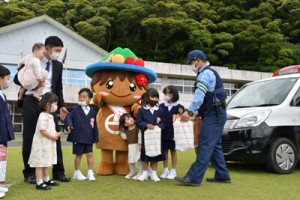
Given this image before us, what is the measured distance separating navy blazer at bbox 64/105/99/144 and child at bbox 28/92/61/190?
61 centimetres

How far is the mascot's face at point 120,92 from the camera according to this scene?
21.4 ft

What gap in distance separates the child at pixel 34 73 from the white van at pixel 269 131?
341 centimetres

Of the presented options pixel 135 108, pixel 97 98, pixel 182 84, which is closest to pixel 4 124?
pixel 97 98

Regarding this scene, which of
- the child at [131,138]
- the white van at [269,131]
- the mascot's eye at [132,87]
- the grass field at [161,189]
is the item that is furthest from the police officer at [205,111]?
the mascot's eye at [132,87]

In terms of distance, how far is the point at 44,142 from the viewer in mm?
4926

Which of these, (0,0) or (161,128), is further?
(0,0)

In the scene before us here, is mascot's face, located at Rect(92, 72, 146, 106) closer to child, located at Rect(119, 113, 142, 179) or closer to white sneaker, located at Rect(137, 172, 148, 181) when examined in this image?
child, located at Rect(119, 113, 142, 179)

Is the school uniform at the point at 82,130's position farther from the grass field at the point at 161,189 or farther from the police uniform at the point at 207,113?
the police uniform at the point at 207,113

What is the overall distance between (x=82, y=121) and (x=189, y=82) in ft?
107

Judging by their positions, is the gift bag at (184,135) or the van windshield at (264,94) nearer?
the gift bag at (184,135)

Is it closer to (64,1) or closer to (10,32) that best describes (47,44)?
(10,32)

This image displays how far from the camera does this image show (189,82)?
37.9 m

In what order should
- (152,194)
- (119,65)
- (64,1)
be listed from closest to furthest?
(152,194) < (119,65) < (64,1)

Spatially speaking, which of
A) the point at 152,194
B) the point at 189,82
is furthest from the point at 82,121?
the point at 189,82
